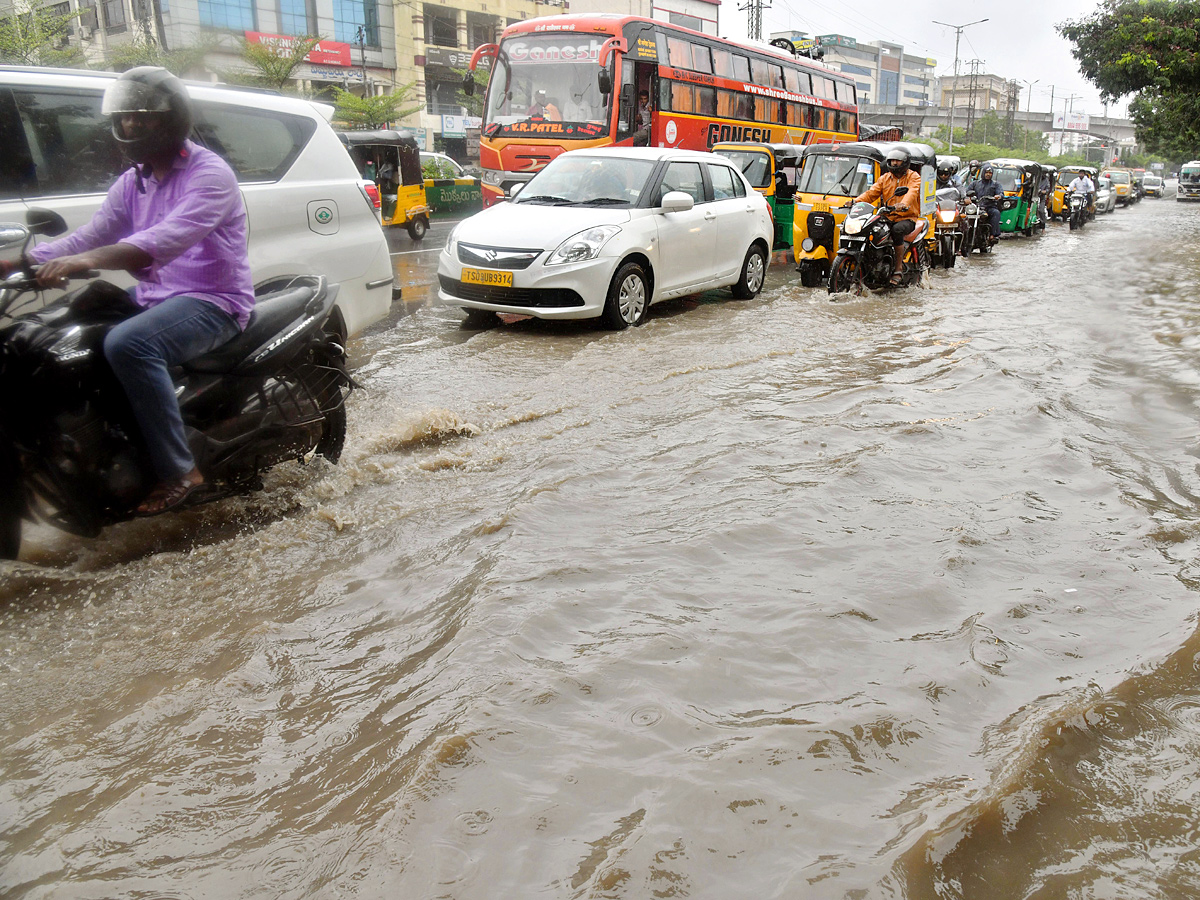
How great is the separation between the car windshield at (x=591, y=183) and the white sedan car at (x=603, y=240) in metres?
0.01

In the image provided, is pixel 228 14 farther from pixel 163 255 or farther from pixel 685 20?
pixel 163 255

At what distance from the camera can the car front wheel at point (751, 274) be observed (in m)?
10.9

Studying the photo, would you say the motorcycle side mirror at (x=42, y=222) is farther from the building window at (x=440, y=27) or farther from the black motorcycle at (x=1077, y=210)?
the building window at (x=440, y=27)

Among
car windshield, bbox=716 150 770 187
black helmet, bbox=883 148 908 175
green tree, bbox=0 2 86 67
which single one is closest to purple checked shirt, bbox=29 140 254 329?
black helmet, bbox=883 148 908 175

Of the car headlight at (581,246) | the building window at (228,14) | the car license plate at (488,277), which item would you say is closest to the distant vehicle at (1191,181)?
the building window at (228,14)

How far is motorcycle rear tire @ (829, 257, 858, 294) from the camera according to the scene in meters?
11.5

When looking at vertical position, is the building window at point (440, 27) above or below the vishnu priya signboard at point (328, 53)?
above

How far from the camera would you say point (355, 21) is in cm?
4328

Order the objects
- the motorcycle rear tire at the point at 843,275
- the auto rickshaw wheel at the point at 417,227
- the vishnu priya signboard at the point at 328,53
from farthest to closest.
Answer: the vishnu priya signboard at the point at 328,53, the auto rickshaw wheel at the point at 417,227, the motorcycle rear tire at the point at 843,275

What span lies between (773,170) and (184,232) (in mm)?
13343

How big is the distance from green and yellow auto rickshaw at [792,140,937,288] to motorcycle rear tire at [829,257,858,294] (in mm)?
655

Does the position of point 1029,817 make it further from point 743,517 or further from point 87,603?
point 87,603

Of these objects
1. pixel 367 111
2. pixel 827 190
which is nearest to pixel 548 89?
pixel 827 190

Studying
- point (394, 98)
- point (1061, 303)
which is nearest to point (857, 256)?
point (1061, 303)
